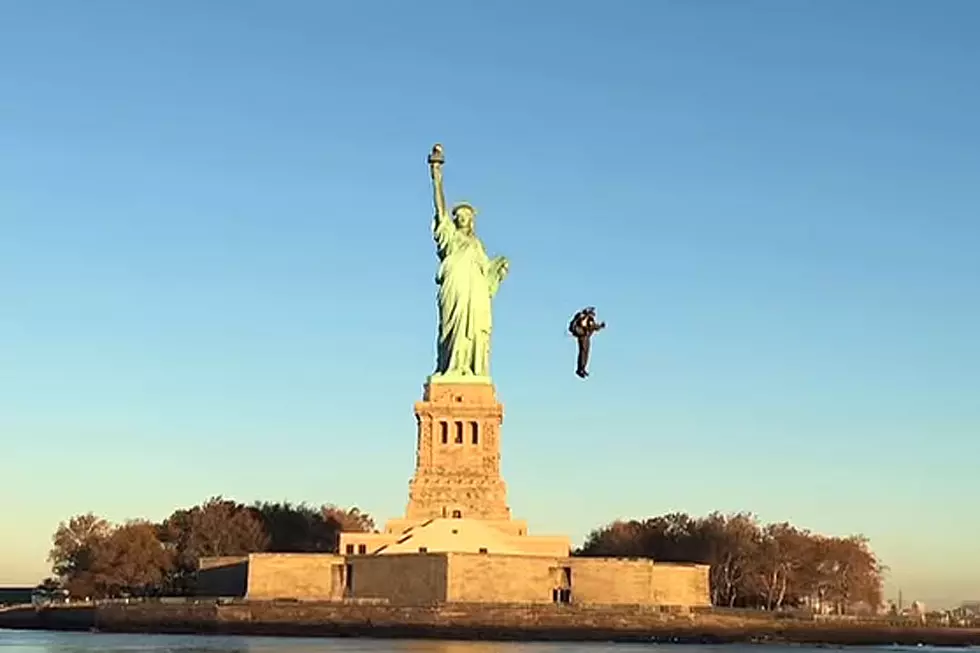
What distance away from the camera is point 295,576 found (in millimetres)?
64438

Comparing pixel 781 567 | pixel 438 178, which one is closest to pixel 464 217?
pixel 438 178

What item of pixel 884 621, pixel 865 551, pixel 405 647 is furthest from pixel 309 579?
pixel 865 551

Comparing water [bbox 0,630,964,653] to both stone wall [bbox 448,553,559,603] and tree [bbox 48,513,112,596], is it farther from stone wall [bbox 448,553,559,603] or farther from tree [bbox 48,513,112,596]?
tree [bbox 48,513,112,596]

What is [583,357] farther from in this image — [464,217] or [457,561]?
[464,217]

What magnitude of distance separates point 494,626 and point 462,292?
66.4ft

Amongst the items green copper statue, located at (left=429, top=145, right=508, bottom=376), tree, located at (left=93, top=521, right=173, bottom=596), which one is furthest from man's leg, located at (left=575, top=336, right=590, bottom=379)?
tree, located at (left=93, top=521, right=173, bottom=596)

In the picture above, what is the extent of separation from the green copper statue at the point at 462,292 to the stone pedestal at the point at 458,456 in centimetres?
123

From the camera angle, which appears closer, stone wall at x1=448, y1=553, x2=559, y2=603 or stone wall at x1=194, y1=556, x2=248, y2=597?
stone wall at x1=448, y1=553, x2=559, y2=603

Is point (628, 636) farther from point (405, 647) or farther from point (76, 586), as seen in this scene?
point (76, 586)

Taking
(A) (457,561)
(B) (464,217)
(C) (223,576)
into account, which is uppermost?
(B) (464,217)

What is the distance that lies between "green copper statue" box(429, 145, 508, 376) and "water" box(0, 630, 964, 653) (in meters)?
19.9

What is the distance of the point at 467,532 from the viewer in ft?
214

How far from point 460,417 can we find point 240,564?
12.0m

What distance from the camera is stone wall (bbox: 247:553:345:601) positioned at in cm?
6425
